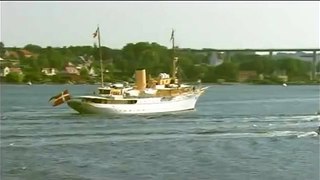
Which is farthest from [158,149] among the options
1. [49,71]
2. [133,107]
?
[49,71]

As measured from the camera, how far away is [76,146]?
84.7ft

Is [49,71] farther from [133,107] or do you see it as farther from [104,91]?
[133,107]

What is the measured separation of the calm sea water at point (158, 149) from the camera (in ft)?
64.8

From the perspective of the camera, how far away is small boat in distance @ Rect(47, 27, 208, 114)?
4462 cm

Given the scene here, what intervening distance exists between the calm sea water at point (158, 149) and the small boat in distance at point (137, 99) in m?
5.04

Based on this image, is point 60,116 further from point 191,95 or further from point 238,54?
point 238,54

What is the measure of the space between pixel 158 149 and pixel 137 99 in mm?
20827

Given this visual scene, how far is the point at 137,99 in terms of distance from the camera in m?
45.9

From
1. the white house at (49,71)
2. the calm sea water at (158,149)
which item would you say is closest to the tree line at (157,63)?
the white house at (49,71)

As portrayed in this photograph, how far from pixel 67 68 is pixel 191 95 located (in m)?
63.9

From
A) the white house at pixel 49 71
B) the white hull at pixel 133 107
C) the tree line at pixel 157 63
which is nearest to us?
the white hull at pixel 133 107

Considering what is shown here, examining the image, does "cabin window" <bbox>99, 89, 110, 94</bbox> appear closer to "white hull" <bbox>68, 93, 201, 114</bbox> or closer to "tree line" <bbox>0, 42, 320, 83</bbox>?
"white hull" <bbox>68, 93, 201, 114</bbox>

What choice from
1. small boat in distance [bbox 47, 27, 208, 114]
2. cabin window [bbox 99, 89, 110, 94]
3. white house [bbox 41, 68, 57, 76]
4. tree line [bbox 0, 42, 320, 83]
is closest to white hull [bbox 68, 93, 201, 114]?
small boat in distance [bbox 47, 27, 208, 114]

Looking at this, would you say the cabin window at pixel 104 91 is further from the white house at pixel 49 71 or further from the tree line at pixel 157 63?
the white house at pixel 49 71
